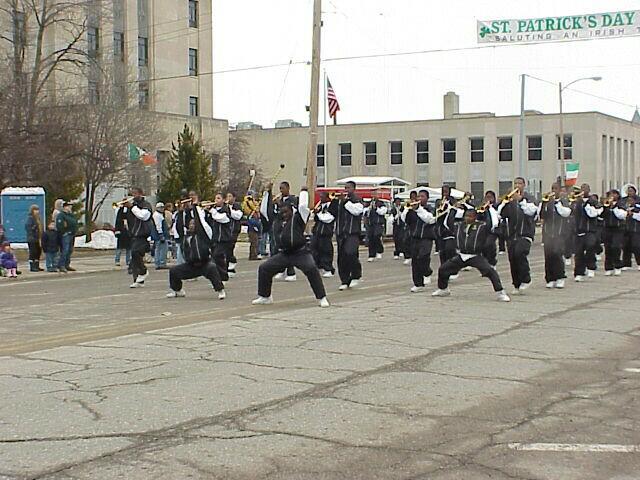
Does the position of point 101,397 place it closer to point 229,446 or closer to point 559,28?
point 229,446

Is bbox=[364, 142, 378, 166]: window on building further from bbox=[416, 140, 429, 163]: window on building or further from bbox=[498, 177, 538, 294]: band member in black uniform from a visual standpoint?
bbox=[498, 177, 538, 294]: band member in black uniform

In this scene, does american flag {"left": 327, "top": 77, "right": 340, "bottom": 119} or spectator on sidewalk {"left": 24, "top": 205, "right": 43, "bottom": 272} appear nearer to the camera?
spectator on sidewalk {"left": 24, "top": 205, "right": 43, "bottom": 272}

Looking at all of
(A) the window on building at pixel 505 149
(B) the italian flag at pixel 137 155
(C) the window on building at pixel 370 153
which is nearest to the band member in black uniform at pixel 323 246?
(B) the italian flag at pixel 137 155

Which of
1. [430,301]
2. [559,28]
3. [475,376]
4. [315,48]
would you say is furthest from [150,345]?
[315,48]

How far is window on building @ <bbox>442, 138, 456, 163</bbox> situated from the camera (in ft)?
229

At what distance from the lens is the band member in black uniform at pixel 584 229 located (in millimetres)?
19328

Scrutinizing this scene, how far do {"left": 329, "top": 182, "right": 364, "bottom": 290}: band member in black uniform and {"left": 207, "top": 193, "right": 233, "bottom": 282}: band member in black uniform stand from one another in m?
2.23

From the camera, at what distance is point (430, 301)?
15.4 metres

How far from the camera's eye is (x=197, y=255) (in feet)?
51.3

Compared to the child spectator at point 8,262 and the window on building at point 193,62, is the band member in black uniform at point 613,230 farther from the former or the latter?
the window on building at point 193,62

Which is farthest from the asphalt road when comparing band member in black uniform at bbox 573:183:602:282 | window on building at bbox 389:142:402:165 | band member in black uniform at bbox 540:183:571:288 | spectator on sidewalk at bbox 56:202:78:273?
window on building at bbox 389:142:402:165

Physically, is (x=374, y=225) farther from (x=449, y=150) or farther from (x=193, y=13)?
(x=449, y=150)

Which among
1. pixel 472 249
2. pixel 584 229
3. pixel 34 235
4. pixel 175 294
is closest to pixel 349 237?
pixel 472 249

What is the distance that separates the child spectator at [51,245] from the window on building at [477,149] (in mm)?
49790
